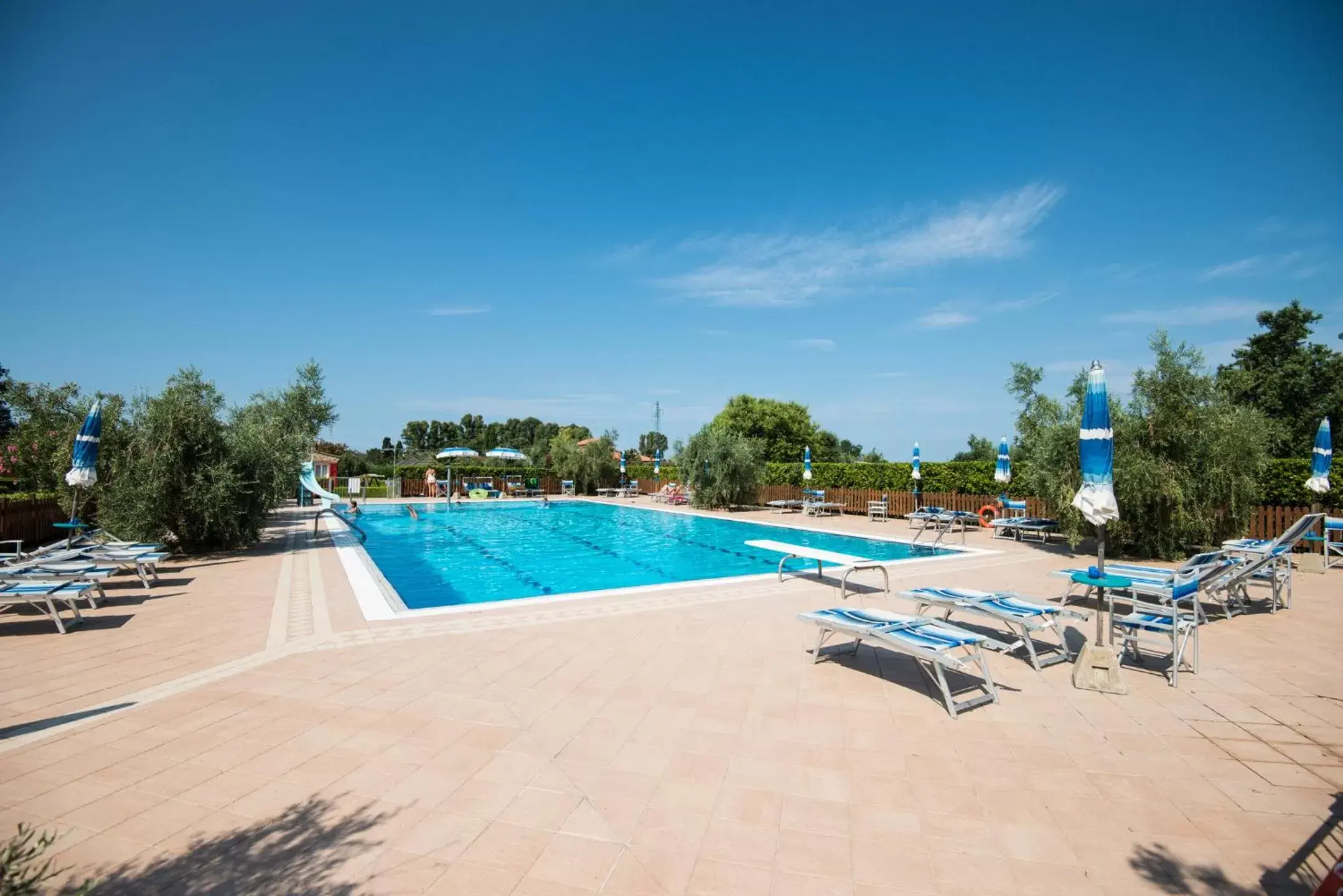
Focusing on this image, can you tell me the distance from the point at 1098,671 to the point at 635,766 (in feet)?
12.7

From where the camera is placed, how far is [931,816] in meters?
2.91

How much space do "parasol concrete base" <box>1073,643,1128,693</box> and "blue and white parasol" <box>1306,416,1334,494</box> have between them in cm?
893

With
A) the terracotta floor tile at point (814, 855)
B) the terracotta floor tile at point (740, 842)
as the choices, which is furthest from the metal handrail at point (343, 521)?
the terracotta floor tile at point (814, 855)

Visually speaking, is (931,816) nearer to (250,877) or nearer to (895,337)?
(250,877)

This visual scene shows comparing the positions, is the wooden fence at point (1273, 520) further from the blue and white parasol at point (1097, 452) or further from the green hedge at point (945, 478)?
the blue and white parasol at point (1097, 452)

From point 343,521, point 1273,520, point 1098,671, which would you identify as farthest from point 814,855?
point 343,521

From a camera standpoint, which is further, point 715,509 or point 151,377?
point 715,509

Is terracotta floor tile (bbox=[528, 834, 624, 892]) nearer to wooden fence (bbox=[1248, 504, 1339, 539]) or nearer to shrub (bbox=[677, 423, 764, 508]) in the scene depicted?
wooden fence (bbox=[1248, 504, 1339, 539])

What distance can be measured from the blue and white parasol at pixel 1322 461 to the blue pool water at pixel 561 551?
619 centimetres

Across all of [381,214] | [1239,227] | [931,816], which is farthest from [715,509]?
[931,816]

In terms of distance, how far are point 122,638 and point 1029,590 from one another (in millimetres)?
10811

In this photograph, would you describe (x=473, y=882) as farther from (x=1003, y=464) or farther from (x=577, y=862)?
(x=1003, y=464)

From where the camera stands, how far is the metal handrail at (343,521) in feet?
53.0

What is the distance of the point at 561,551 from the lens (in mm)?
14922
